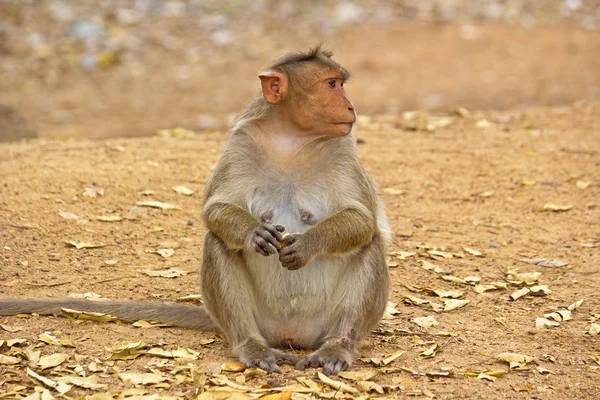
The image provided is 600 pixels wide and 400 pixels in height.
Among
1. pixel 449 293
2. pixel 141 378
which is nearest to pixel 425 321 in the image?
pixel 449 293

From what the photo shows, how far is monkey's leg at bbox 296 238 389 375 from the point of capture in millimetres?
4914

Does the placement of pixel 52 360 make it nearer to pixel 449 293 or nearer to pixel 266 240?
pixel 266 240

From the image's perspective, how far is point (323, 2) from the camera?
17.5 meters

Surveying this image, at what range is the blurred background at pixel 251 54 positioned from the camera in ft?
43.8

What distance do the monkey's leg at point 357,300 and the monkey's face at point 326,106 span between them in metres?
0.68

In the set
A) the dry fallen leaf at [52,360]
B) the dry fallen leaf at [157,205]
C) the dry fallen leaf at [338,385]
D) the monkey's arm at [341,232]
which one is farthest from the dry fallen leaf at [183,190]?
the dry fallen leaf at [338,385]

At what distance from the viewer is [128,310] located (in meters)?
5.35

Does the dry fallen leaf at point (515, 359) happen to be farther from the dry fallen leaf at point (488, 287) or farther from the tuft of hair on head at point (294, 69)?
the tuft of hair on head at point (294, 69)

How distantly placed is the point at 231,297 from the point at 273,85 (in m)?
1.19

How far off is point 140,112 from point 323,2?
578 cm

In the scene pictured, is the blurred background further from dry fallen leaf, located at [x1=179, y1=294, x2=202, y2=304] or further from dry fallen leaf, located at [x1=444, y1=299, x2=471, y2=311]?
dry fallen leaf, located at [x1=444, y1=299, x2=471, y2=311]

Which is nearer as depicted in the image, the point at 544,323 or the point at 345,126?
the point at 345,126

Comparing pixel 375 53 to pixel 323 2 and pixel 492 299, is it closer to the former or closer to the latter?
pixel 323 2

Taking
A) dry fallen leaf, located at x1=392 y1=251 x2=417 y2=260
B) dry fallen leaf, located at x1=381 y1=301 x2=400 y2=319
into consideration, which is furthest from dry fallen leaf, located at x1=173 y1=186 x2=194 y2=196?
dry fallen leaf, located at x1=381 y1=301 x2=400 y2=319
